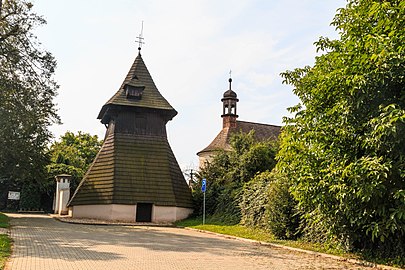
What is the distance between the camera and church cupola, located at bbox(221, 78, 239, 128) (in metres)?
46.7

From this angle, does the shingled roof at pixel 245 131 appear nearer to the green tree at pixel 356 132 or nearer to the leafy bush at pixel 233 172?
the leafy bush at pixel 233 172

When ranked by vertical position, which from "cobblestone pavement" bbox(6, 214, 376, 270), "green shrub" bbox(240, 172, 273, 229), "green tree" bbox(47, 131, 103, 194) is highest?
"green tree" bbox(47, 131, 103, 194)

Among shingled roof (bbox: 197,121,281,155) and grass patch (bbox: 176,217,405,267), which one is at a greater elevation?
shingled roof (bbox: 197,121,281,155)

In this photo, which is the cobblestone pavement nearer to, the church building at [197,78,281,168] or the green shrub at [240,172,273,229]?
the green shrub at [240,172,273,229]

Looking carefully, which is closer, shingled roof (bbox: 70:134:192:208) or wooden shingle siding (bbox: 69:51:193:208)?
shingled roof (bbox: 70:134:192:208)

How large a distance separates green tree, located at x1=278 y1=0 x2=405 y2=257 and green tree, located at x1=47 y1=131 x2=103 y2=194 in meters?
31.0

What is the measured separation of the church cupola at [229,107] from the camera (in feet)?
153

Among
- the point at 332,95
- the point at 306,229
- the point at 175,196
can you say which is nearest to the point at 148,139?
the point at 175,196

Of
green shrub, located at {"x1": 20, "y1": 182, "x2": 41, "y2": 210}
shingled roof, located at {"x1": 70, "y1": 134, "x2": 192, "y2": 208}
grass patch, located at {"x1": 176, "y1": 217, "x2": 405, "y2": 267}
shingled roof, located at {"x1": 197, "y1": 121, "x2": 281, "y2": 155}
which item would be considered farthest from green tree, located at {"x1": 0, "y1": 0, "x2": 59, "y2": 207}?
shingled roof, located at {"x1": 197, "y1": 121, "x2": 281, "y2": 155}

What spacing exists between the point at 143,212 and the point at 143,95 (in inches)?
331

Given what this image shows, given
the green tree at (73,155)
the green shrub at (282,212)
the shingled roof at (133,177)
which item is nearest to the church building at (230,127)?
the green tree at (73,155)

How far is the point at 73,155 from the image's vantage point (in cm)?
5106

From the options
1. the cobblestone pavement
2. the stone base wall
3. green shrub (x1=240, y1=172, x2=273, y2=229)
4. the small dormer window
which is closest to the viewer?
the cobblestone pavement

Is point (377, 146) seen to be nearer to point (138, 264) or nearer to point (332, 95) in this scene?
point (332, 95)
